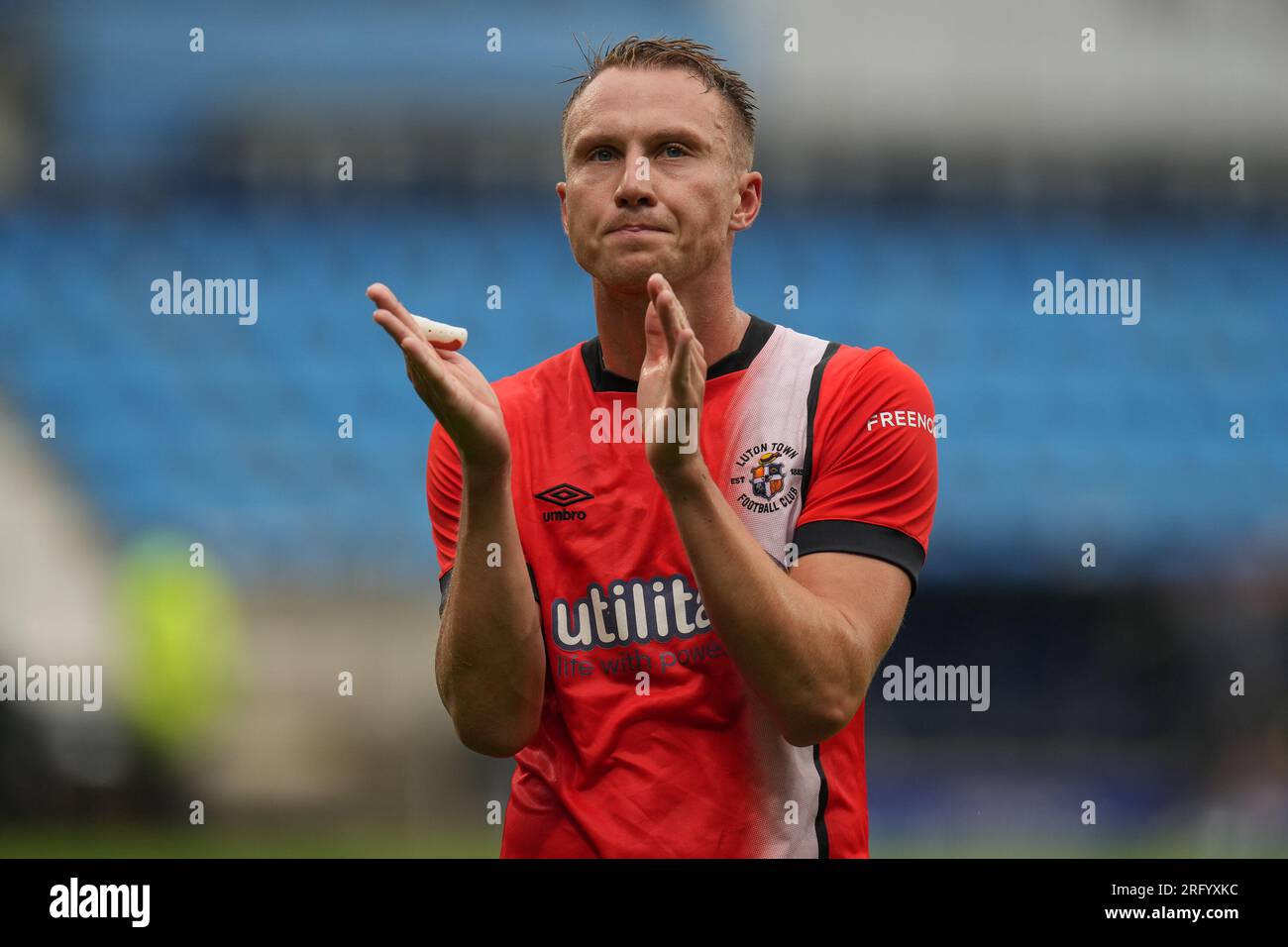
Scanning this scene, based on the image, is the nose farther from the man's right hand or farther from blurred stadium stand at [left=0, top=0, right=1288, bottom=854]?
blurred stadium stand at [left=0, top=0, right=1288, bottom=854]

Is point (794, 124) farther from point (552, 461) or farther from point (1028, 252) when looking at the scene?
point (552, 461)

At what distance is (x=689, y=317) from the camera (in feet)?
9.03

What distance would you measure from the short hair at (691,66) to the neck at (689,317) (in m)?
0.29

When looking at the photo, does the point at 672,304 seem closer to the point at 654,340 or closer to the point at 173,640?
the point at 654,340

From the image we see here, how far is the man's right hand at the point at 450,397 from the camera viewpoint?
2.33 meters

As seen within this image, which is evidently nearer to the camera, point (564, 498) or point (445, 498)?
point (564, 498)

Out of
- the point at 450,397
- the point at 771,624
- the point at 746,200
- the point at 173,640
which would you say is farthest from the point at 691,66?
the point at 173,640

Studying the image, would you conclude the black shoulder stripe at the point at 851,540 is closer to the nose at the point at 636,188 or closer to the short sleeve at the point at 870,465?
the short sleeve at the point at 870,465

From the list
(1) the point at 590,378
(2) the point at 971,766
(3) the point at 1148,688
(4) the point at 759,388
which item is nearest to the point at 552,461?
(1) the point at 590,378

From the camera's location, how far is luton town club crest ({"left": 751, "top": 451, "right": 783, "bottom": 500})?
270 centimetres

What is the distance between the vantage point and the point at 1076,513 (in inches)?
265

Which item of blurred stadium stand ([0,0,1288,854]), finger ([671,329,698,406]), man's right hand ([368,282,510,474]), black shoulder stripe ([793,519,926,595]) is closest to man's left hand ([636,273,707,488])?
finger ([671,329,698,406])

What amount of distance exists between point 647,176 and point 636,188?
0.04 metres

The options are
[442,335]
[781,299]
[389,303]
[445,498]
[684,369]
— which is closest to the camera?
[684,369]
